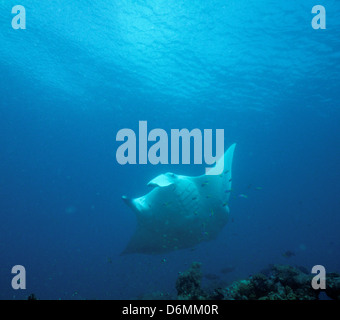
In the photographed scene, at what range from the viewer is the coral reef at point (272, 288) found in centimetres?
353

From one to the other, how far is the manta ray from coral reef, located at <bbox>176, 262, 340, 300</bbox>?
2.33 m

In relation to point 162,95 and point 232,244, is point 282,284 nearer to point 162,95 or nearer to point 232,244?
point 162,95

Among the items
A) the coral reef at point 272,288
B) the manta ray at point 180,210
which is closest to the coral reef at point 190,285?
the coral reef at point 272,288

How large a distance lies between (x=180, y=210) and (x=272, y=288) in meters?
3.43

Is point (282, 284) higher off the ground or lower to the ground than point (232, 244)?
higher

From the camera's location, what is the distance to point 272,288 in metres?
4.00

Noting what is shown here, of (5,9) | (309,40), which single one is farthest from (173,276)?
(5,9)

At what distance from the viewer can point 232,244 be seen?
48.5 metres

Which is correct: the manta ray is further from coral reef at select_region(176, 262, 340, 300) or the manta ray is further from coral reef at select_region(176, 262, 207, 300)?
coral reef at select_region(176, 262, 340, 300)

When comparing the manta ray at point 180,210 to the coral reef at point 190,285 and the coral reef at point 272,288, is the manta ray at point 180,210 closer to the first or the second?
the coral reef at point 190,285

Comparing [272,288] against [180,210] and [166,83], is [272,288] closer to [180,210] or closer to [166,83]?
[180,210]

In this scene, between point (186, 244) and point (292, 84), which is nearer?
point (186, 244)

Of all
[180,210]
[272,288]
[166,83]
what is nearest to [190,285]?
[272,288]

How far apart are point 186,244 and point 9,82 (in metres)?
29.1
